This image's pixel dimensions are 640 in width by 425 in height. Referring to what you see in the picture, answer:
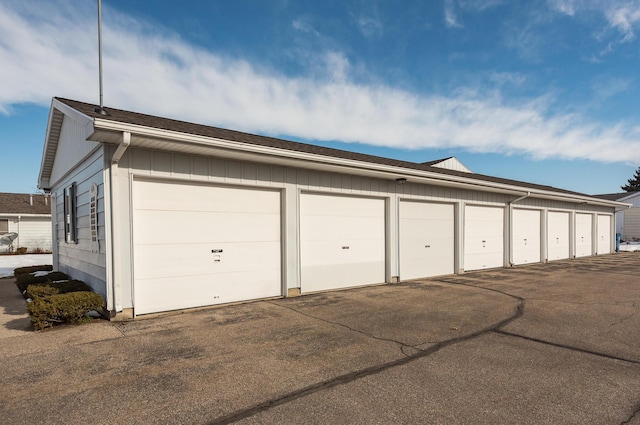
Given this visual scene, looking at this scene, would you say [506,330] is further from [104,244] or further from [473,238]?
[473,238]

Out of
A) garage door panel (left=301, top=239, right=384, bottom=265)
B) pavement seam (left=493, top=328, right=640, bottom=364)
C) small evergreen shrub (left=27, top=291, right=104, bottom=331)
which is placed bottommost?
pavement seam (left=493, top=328, right=640, bottom=364)

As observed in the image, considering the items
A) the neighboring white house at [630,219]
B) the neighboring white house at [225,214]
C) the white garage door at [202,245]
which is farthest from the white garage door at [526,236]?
the neighboring white house at [630,219]

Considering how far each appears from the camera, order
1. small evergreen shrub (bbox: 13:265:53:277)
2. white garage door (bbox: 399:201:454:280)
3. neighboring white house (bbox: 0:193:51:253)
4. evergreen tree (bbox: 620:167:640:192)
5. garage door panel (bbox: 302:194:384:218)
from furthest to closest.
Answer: evergreen tree (bbox: 620:167:640:192) → neighboring white house (bbox: 0:193:51:253) → small evergreen shrub (bbox: 13:265:53:277) → white garage door (bbox: 399:201:454:280) → garage door panel (bbox: 302:194:384:218)

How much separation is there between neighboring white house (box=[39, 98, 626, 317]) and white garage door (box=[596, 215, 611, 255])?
12.8m

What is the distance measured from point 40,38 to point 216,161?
4.71m

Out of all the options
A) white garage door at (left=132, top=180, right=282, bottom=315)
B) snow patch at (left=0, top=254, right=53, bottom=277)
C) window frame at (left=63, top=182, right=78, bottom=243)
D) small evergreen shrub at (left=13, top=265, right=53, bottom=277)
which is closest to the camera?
white garage door at (left=132, top=180, right=282, bottom=315)

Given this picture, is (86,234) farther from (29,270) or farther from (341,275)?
(29,270)

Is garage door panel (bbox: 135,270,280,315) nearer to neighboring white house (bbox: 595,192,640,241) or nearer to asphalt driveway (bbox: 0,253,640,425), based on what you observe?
asphalt driveway (bbox: 0,253,640,425)

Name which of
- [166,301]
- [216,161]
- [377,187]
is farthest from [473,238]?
[166,301]

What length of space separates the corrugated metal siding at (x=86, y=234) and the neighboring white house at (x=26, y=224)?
16.5 metres

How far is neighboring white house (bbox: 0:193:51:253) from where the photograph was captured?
881 inches

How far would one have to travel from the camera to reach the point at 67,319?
579 cm

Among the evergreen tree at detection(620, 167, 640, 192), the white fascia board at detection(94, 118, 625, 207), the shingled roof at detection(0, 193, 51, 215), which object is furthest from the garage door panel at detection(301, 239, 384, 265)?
the evergreen tree at detection(620, 167, 640, 192)

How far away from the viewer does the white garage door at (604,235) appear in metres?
20.5
